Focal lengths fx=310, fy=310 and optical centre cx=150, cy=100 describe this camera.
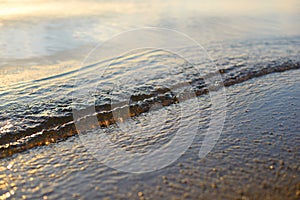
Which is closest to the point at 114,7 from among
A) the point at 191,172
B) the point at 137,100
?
the point at 137,100

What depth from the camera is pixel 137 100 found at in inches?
186

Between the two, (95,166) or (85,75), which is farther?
(85,75)

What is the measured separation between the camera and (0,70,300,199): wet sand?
2.53 meters

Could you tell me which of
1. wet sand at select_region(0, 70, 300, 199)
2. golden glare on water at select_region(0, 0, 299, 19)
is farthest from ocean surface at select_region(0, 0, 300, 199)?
golden glare on water at select_region(0, 0, 299, 19)

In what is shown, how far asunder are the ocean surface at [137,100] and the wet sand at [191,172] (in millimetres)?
10

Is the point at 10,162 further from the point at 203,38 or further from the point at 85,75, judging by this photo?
the point at 203,38

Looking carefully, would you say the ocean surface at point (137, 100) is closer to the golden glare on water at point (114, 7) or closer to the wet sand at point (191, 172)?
the wet sand at point (191, 172)

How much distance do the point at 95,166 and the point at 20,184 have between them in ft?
2.19

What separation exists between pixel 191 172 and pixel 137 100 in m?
2.13

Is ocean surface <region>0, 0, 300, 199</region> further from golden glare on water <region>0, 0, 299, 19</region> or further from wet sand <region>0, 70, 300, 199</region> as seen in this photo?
golden glare on water <region>0, 0, 299, 19</region>

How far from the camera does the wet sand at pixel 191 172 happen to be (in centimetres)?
253

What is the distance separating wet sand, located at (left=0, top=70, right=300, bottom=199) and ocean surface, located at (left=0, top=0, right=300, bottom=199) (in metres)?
0.01

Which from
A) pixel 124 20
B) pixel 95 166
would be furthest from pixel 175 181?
pixel 124 20

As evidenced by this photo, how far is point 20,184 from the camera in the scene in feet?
8.82
